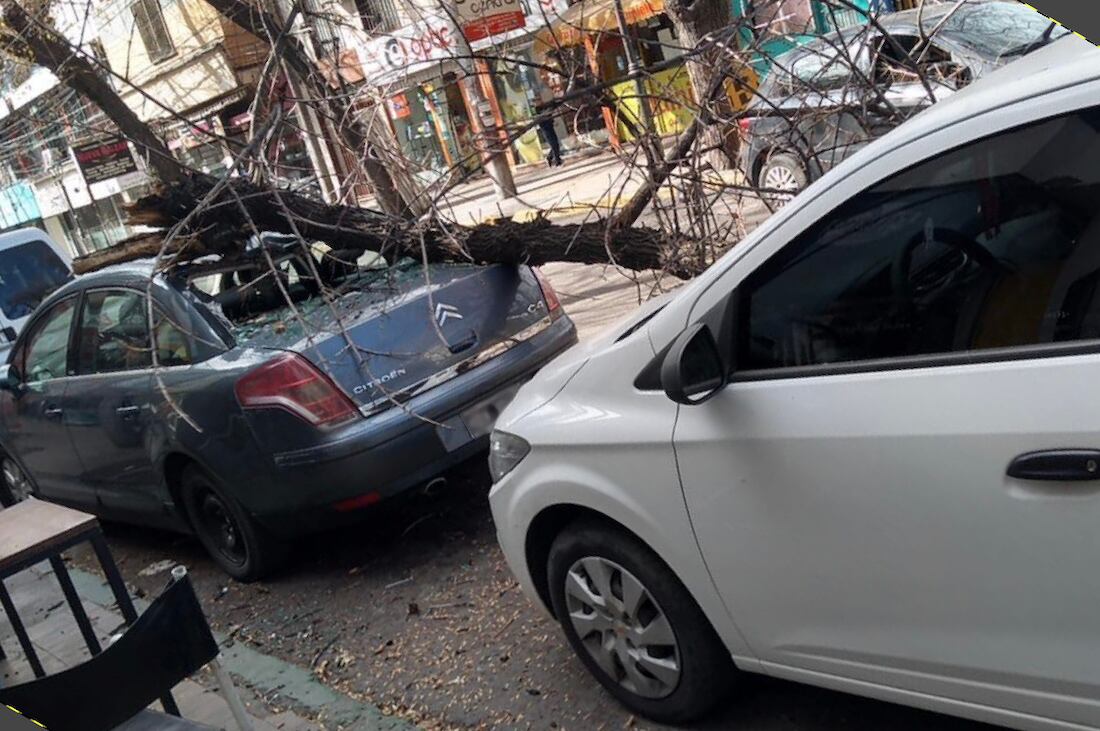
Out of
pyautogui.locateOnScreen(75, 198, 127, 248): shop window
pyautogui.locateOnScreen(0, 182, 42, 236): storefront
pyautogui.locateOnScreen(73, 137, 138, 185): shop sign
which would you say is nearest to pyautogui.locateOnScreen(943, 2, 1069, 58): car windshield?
pyautogui.locateOnScreen(73, 137, 138, 185): shop sign

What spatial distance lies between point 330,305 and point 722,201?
6.72 ft

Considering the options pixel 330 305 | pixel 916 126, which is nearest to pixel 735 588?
pixel 916 126

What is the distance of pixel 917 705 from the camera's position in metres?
2.56

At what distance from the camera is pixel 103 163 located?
28.5 m

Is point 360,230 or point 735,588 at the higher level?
point 360,230

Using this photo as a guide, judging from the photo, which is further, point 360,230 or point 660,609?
point 360,230

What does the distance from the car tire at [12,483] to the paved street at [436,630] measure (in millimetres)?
1695

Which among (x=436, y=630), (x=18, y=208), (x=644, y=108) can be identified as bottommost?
(x=436, y=630)

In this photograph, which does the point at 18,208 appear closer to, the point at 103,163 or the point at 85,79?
the point at 103,163

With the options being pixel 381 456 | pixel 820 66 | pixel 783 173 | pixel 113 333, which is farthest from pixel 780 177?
pixel 113 333

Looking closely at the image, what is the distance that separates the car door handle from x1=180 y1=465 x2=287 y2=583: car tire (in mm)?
3880

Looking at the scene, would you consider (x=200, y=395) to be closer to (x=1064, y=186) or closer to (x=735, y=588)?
(x=735, y=588)

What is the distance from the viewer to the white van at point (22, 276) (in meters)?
12.8

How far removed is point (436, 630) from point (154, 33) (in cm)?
2948
